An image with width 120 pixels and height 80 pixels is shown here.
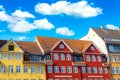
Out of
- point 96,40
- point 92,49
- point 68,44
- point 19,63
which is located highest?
point 96,40

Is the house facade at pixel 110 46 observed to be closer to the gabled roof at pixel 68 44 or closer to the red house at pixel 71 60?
the red house at pixel 71 60

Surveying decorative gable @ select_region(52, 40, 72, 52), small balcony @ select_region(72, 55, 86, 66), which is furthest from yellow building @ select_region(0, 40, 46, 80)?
small balcony @ select_region(72, 55, 86, 66)

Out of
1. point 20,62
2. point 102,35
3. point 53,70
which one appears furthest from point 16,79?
point 102,35

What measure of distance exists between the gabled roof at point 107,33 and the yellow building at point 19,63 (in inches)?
872

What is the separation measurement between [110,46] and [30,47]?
24130mm

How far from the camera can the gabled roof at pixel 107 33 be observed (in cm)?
9340

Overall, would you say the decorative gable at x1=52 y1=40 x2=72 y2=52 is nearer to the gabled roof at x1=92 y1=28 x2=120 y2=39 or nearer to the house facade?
the house facade

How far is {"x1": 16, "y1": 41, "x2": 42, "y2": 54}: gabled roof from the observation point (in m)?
80.4

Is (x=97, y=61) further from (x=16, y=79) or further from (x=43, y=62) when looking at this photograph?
(x=16, y=79)

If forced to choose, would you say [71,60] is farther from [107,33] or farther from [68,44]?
[107,33]

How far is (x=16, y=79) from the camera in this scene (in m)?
76.1

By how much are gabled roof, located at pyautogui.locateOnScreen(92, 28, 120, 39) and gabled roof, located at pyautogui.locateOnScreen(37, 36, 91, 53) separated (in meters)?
5.26

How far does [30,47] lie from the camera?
8219 cm

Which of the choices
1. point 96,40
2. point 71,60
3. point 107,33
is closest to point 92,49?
point 96,40
